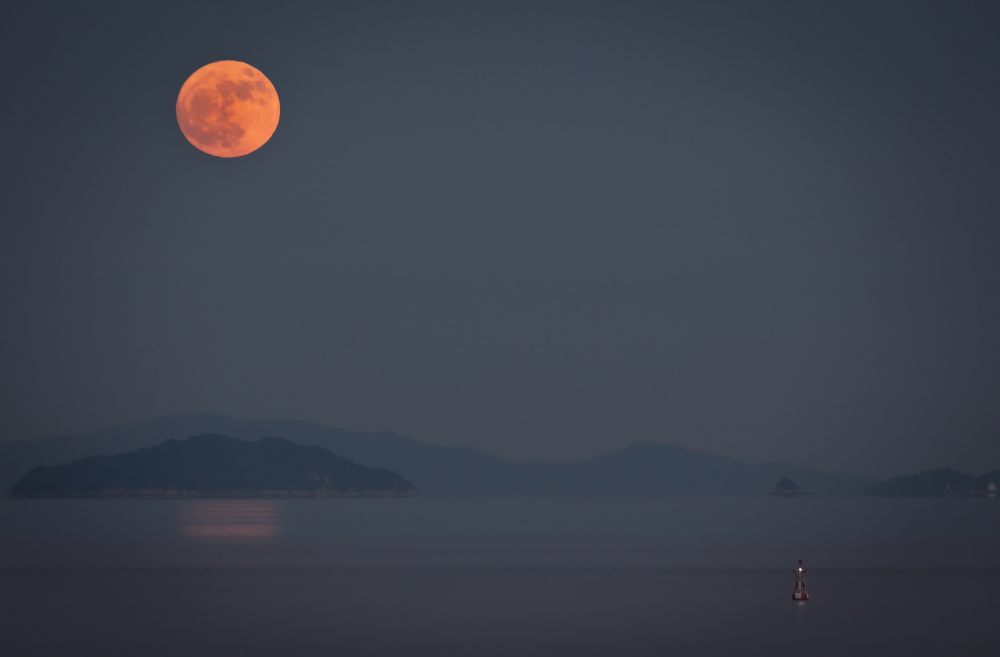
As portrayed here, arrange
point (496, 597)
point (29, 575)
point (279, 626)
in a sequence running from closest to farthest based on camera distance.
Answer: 1. point (279, 626)
2. point (496, 597)
3. point (29, 575)

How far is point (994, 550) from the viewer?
61.4 m

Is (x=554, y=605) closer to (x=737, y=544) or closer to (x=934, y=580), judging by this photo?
(x=934, y=580)

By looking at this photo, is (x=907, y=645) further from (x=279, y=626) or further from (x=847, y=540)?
(x=847, y=540)

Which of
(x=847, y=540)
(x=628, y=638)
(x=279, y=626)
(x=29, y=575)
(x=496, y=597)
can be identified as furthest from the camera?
(x=847, y=540)

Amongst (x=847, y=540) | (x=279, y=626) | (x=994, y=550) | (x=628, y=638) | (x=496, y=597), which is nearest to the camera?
(x=628, y=638)

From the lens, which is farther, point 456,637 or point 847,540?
point 847,540

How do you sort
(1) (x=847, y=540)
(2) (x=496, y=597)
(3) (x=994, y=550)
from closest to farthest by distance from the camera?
1. (2) (x=496, y=597)
2. (3) (x=994, y=550)
3. (1) (x=847, y=540)

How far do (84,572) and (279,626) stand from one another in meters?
20.4

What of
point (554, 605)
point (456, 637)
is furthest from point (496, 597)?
point (456, 637)

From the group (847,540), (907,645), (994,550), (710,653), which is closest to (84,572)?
(710,653)

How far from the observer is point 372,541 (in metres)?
72.8

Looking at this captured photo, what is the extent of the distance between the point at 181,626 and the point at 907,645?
19028 mm

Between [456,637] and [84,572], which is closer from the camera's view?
[456,637]

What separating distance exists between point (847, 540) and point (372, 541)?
1463 inches
